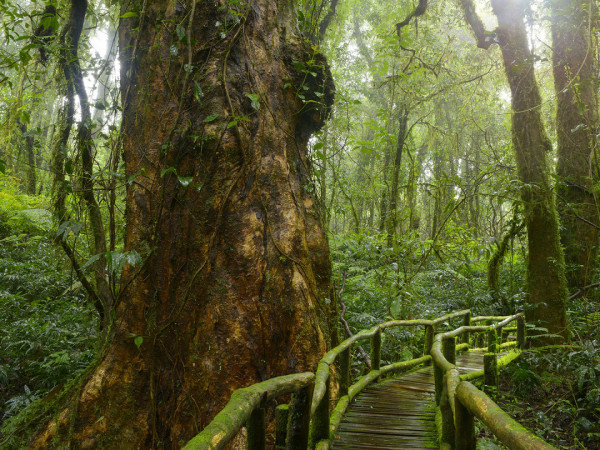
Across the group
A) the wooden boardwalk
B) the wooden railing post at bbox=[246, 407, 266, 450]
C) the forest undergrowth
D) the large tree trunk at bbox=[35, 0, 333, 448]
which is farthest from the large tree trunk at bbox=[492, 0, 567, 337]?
the wooden railing post at bbox=[246, 407, 266, 450]

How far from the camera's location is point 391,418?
4578mm

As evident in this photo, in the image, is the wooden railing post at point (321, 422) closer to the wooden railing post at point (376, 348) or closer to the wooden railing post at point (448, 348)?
the wooden railing post at point (376, 348)

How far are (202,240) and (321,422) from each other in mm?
1913

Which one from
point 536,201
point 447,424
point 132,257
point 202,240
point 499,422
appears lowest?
point 447,424

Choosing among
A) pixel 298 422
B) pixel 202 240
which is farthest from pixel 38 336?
pixel 298 422

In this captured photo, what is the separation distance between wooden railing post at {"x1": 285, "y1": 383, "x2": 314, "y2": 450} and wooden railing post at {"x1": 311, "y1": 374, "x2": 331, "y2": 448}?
24.1 inches

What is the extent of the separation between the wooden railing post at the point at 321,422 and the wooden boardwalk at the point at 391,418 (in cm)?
43

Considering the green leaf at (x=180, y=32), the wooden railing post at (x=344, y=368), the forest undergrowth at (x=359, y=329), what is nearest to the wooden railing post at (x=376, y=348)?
the forest undergrowth at (x=359, y=329)

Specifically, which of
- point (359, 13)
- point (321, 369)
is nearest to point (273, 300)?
point (321, 369)

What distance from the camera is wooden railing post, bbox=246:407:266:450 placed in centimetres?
201

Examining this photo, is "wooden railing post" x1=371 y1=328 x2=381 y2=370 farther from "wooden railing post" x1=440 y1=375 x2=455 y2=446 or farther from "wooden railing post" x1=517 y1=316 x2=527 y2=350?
"wooden railing post" x1=517 y1=316 x2=527 y2=350

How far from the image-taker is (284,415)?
2.88 meters

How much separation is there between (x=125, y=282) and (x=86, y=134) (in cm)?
195

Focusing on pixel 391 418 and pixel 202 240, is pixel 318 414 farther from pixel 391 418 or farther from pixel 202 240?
pixel 202 240
